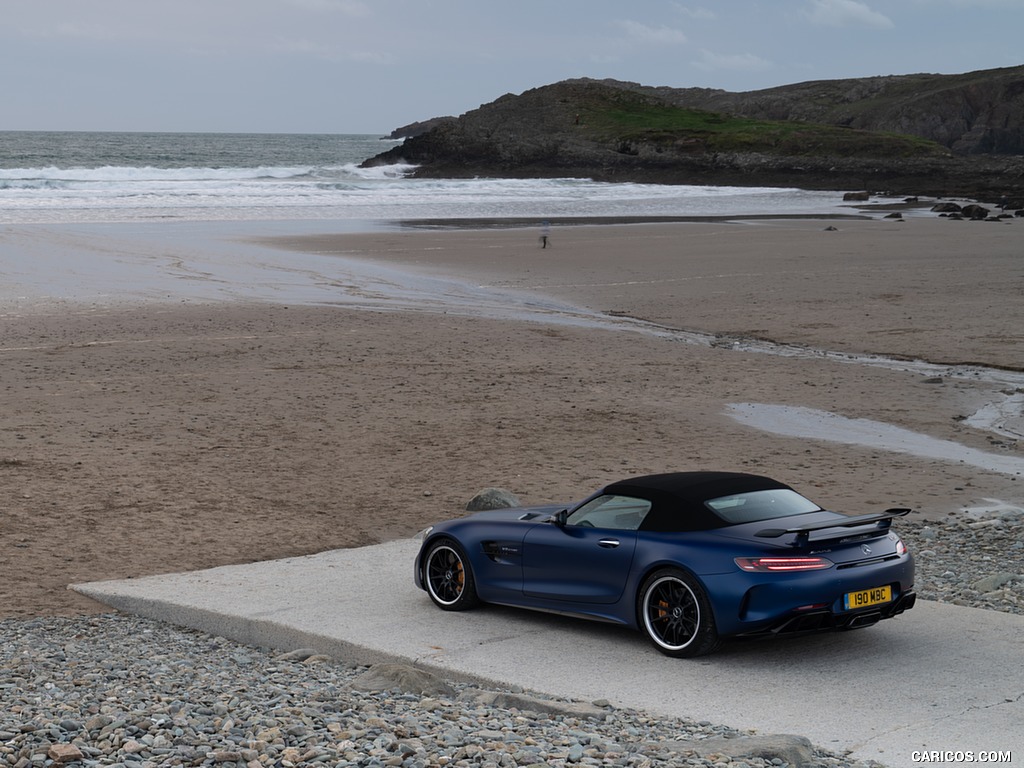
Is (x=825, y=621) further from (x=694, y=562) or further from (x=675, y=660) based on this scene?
(x=675, y=660)

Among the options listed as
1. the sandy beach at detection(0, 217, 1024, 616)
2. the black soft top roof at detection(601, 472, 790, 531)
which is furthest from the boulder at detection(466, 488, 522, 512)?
the black soft top roof at detection(601, 472, 790, 531)

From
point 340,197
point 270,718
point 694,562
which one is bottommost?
point 270,718

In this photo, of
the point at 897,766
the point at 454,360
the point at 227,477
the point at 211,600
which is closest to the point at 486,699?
the point at 897,766

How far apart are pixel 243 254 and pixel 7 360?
54.9ft

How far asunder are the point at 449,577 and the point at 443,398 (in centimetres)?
872

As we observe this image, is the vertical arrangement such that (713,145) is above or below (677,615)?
above

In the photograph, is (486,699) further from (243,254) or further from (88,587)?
(243,254)

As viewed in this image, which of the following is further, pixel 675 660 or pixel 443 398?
pixel 443 398

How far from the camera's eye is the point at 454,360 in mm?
21156

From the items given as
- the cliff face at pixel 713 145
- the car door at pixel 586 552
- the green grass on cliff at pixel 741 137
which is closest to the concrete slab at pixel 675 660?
the car door at pixel 586 552

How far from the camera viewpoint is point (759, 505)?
343 inches

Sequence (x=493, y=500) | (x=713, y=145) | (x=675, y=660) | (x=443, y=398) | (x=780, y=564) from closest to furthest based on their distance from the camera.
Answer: (x=780, y=564) < (x=675, y=660) < (x=493, y=500) < (x=443, y=398) < (x=713, y=145)

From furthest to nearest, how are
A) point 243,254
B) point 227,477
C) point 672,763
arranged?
point 243,254
point 227,477
point 672,763

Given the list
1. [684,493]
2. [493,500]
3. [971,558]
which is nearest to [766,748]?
[684,493]
